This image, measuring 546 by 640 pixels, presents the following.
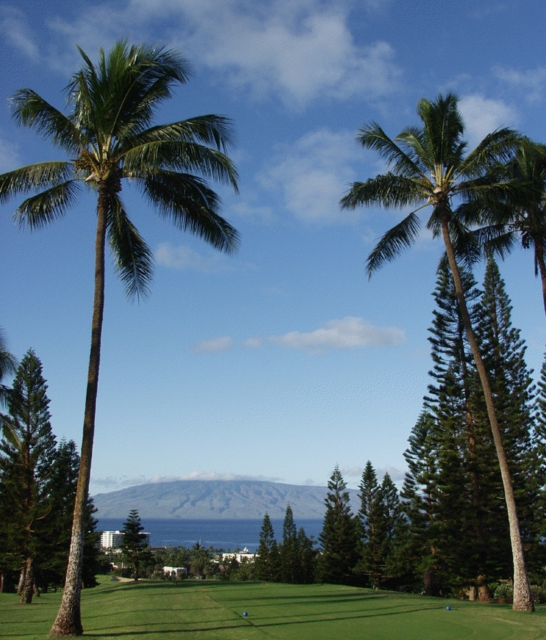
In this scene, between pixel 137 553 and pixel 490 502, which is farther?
pixel 137 553

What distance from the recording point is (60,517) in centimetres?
2889

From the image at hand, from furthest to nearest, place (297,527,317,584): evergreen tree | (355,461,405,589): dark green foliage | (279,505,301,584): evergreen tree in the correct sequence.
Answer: (297,527,317,584): evergreen tree → (279,505,301,584): evergreen tree → (355,461,405,589): dark green foliage

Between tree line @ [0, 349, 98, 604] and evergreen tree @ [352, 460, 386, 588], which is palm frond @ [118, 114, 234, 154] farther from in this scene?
evergreen tree @ [352, 460, 386, 588]

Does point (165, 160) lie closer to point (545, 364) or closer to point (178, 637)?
point (178, 637)

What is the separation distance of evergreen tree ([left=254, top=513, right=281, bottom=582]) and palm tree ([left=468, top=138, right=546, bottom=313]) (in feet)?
136

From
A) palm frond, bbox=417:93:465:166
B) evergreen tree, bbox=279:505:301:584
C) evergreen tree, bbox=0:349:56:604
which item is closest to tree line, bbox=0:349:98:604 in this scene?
evergreen tree, bbox=0:349:56:604

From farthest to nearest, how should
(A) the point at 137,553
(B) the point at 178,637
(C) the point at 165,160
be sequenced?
(A) the point at 137,553
(C) the point at 165,160
(B) the point at 178,637

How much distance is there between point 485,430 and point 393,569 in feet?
49.8

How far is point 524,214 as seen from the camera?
15789 mm

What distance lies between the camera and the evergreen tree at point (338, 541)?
40875 millimetres

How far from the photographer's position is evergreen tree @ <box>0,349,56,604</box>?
26297 millimetres

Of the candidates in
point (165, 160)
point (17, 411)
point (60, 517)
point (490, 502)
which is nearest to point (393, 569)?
point (490, 502)

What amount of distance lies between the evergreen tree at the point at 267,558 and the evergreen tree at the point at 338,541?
34.1 feet

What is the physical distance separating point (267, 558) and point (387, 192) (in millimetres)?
46083
